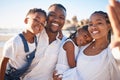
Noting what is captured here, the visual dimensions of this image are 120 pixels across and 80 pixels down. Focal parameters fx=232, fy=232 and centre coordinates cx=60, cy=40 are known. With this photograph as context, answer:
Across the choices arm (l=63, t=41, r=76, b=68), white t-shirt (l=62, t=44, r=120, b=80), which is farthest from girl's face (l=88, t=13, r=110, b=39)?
arm (l=63, t=41, r=76, b=68)

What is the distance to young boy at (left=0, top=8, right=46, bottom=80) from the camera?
3.66 metres

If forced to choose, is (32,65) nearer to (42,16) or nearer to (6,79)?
(6,79)

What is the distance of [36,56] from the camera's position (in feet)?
12.9

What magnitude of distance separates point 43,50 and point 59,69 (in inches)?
18.6

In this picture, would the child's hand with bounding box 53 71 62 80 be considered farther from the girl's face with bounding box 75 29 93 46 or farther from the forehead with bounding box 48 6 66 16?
the forehead with bounding box 48 6 66 16

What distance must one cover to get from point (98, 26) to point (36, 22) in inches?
42.2

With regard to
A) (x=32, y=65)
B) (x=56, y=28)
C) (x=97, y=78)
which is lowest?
(x=97, y=78)

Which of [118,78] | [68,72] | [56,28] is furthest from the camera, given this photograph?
[56,28]

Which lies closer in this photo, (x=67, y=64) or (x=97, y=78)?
(x=97, y=78)

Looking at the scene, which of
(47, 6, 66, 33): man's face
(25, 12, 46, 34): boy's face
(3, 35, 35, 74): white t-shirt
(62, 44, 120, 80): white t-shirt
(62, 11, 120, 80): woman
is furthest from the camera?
(47, 6, 66, 33): man's face

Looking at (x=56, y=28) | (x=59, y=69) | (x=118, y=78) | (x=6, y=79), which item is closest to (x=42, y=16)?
(x=56, y=28)

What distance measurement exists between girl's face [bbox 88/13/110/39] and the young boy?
2.94ft

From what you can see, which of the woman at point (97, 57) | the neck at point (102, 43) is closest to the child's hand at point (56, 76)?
the woman at point (97, 57)

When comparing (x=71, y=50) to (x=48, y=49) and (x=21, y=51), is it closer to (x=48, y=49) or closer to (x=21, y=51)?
(x=48, y=49)
